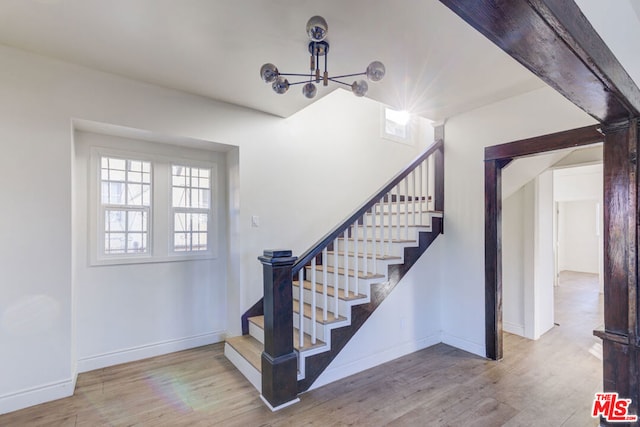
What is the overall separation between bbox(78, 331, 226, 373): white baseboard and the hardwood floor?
0.08 metres

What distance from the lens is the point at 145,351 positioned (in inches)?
125

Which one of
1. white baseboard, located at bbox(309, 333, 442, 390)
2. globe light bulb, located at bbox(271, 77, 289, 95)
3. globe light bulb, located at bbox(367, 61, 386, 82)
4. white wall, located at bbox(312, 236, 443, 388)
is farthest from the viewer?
white wall, located at bbox(312, 236, 443, 388)

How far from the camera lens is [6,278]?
2.30 meters

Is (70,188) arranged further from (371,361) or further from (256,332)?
(371,361)

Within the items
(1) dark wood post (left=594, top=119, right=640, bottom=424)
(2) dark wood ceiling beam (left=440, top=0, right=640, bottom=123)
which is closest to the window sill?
(2) dark wood ceiling beam (left=440, top=0, right=640, bottom=123)

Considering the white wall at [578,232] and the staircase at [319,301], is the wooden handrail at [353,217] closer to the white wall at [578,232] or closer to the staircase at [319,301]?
the staircase at [319,301]

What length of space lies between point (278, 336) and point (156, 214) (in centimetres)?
201

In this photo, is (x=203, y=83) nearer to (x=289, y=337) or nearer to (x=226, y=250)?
(x=226, y=250)

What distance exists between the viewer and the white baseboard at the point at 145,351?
292 cm

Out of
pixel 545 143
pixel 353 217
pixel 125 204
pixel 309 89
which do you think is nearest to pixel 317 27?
pixel 309 89

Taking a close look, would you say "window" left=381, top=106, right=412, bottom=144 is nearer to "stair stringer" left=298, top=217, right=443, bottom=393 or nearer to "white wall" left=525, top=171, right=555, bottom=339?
"stair stringer" left=298, top=217, right=443, bottom=393

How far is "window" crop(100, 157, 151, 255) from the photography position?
3.06 meters

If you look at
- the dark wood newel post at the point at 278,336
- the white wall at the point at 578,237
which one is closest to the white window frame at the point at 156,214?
the dark wood newel post at the point at 278,336

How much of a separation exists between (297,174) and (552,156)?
2997 mm
